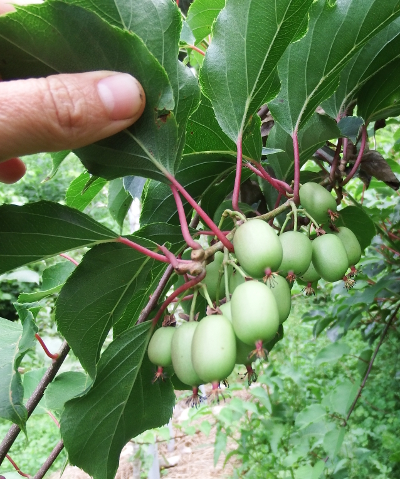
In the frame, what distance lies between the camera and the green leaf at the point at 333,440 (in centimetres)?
151

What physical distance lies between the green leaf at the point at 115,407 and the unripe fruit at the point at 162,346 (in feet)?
0.30

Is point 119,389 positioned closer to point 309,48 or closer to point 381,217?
point 309,48

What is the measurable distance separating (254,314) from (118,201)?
2.78 feet

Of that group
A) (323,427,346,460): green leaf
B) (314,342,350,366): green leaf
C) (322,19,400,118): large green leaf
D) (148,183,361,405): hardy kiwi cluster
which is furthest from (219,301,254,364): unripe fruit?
(314,342,350,366): green leaf

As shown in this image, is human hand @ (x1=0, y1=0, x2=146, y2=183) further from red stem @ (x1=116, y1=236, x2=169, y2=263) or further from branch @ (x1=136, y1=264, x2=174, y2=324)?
branch @ (x1=136, y1=264, x2=174, y2=324)

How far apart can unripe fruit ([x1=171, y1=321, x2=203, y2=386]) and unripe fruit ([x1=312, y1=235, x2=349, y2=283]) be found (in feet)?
0.73

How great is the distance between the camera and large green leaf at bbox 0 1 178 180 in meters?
0.53

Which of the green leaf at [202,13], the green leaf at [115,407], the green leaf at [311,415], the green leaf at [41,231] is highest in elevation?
the green leaf at [202,13]

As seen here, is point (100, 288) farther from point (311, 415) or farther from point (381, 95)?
point (311, 415)

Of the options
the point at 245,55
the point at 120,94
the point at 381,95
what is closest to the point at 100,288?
the point at 120,94

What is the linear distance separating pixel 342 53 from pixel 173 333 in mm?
512

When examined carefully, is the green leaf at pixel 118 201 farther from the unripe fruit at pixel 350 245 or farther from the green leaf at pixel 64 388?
the unripe fruit at pixel 350 245

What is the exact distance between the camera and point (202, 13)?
1101 mm

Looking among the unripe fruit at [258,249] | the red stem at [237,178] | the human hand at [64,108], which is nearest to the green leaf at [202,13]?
the red stem at [237,178]
